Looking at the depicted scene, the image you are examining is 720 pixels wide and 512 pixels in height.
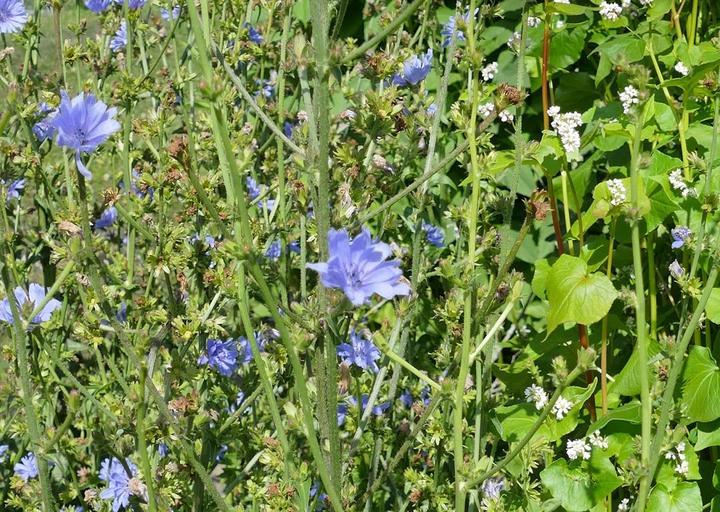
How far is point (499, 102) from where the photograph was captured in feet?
5.88

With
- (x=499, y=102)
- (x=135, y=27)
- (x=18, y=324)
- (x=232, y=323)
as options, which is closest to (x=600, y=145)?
(x=499, y=102)

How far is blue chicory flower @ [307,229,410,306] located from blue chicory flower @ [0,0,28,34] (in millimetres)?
1656

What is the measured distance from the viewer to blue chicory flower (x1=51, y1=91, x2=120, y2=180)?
1.64 meters

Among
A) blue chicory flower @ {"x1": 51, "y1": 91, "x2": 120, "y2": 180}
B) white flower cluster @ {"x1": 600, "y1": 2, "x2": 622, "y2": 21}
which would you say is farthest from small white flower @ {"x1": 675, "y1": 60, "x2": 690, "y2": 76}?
blue chicory flower @ {"x1": 51, "y1": 91, "x2": 120, "y2": 180}

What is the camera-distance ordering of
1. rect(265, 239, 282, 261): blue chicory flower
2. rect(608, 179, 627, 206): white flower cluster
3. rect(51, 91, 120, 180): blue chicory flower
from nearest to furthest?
rect(51, 91, 120, 180): blue chicory flower, rect(608, 179, 627, 206): white flower cluster, rect(265, 239, 282, 261): blue chicory flower

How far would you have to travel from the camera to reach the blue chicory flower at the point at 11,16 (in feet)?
8.68

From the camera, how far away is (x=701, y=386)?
2.32 m

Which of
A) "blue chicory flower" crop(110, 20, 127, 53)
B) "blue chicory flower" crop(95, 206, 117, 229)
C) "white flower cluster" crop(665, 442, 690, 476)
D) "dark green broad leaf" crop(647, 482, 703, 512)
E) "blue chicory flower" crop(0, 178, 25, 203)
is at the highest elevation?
"blue chicory flower" crop(110, 20, 127, 53)

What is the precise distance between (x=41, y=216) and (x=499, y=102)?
1751 mm

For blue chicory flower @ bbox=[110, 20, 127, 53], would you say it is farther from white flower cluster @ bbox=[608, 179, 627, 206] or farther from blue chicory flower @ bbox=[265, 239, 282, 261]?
white flower cluster @ bbox=[608, 179, 627, 206]

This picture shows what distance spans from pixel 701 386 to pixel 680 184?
54cm

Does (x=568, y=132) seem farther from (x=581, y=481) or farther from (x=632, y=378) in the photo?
(x=581, y=481)

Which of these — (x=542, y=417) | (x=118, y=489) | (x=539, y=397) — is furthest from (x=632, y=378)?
(x=118, y=489)

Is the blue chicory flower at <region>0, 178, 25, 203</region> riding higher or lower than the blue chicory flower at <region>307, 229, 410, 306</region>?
higher
